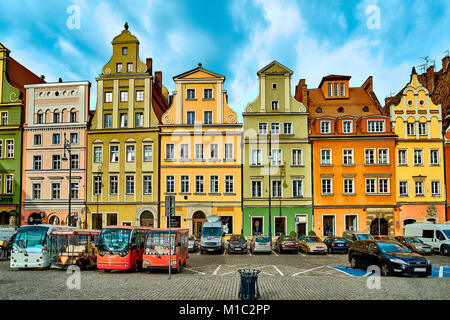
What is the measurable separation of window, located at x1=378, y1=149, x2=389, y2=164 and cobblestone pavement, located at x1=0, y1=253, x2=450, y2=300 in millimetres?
23885

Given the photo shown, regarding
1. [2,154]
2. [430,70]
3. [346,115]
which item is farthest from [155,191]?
[430,70]

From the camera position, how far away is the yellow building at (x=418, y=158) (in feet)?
137

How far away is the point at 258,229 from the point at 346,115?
15.3 meters

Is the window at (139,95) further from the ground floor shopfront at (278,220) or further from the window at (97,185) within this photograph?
the ground floor shopfront at (278,220)

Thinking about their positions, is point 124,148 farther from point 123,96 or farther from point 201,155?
point 201,155

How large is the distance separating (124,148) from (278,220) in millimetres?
17729

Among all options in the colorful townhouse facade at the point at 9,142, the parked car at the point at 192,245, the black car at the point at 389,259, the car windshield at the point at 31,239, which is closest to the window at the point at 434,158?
the black car at the point at 389,259

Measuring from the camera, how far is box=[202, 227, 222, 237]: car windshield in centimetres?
3341

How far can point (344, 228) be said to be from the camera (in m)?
41.8

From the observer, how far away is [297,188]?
42.2m

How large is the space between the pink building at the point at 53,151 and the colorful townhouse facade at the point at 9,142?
0.69 metres

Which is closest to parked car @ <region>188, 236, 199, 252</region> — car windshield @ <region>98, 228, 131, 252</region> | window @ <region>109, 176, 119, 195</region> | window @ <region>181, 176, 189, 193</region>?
window @ <region>181, 176, 189, 193</region>

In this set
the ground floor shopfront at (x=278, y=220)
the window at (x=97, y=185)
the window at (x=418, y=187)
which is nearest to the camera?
the ground floor shopfront at (x=278, y=220)
